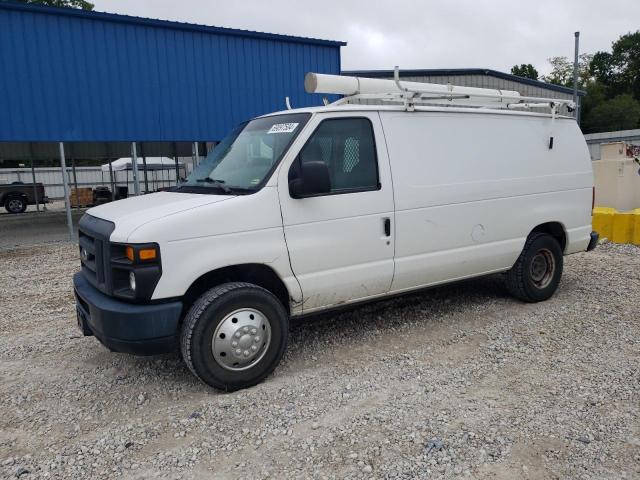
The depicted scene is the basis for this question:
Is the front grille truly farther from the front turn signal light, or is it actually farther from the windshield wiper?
the windshield wiper

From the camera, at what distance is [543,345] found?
445 cm

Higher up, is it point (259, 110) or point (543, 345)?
point (259, 110)

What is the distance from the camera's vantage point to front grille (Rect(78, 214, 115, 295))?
3496 mm

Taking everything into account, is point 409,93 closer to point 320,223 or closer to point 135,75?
point 320,223

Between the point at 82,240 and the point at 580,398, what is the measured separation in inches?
159

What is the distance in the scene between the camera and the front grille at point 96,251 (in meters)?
3.50

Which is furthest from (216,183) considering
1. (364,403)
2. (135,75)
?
(135,75)

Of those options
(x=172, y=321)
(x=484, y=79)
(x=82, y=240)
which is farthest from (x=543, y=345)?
(x=484, y=79)

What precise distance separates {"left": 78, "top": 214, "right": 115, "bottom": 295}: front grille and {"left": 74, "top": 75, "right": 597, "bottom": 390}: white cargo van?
2cm

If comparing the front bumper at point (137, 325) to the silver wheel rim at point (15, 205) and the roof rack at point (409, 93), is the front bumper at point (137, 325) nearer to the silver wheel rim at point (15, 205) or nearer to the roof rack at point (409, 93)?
the roof rack at point (409, 93)

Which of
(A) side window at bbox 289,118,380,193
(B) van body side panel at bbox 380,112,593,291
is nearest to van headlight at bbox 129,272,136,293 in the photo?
(A) side window at bbox 289,118,380,193

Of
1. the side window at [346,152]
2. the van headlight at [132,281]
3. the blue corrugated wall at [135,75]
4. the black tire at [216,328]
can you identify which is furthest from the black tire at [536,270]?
the blue corrugated wall at [135,75]

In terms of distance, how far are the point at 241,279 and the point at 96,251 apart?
3.60 ft

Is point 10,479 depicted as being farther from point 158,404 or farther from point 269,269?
point 269,269
